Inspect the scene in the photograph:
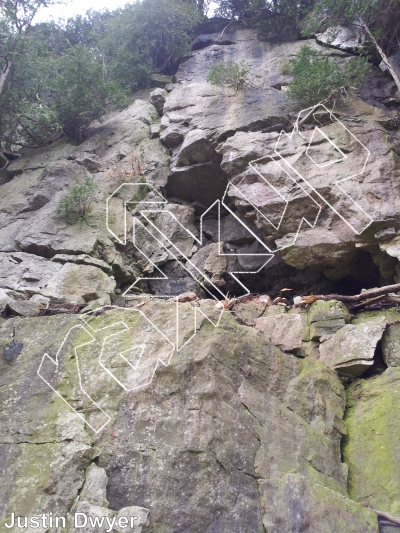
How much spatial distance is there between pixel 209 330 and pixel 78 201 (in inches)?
187

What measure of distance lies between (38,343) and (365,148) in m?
7.00

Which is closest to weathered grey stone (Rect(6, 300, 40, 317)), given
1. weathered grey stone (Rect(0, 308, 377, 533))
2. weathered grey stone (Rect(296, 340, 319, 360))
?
weathered grey stone (Rect(0, 308, 377, 533))

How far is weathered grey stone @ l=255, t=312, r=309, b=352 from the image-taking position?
670cm

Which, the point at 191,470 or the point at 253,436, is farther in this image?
the point at 253,436

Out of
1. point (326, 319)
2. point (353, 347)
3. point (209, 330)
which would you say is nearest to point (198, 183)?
point (326, 319)

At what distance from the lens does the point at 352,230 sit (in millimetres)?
7820

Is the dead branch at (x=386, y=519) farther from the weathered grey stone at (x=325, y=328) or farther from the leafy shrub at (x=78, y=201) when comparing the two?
the leafy shrub at (x=78, y=201)

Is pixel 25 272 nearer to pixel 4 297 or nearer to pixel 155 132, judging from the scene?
pixel 4 297

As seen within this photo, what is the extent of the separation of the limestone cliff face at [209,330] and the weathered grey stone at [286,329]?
0.09ft

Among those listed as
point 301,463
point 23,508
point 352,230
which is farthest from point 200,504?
point 352,230

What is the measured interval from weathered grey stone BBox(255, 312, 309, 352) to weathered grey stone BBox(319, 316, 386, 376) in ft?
1.29

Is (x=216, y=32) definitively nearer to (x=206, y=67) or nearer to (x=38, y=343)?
(x=206, y=67)

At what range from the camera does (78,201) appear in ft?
29.5

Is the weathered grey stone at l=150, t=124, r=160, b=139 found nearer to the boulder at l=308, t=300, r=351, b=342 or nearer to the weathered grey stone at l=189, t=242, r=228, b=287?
the weathered grey stone at l=189, t=242, r=228, b=287
